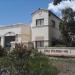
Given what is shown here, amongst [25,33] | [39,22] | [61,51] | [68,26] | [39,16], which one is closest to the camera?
[61,51]

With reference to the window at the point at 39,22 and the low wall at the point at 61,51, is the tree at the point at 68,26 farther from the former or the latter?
the window at the point at 39,22

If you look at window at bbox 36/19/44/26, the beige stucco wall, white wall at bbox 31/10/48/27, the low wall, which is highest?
white wall at bbox 31/10/48/27

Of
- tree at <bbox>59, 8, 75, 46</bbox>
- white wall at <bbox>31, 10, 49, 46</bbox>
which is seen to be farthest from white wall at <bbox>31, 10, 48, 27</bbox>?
tree at <bbox>59, 8, 75, 46</bbox>

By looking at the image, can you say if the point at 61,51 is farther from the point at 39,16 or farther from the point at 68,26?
the point at 39,16

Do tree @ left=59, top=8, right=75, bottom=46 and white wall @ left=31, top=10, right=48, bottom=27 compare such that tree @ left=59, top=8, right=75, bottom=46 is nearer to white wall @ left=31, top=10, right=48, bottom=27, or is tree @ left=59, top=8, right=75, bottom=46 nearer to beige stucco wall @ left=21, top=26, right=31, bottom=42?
white wall @ left=31, top=10, right=48, bottom=27

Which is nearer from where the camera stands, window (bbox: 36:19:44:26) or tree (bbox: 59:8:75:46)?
tree (bbox: 59:8:75:46)

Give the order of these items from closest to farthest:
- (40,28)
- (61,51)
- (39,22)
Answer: (61,51)
(40,28)
(39,22)

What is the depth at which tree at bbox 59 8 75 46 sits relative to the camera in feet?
124

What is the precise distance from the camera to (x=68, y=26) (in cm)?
3791

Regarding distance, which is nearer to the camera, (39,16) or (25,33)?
(39,16)

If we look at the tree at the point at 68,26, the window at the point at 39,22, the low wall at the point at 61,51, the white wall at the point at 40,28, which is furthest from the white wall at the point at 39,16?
the low wall at the point at 61,51

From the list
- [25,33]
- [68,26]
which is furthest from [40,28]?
[68,26]

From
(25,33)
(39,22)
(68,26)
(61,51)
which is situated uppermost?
(39,22)

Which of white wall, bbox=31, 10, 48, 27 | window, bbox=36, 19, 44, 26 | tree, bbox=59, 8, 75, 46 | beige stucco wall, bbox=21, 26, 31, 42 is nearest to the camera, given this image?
tree, bbox=59, 8, 75, 46
